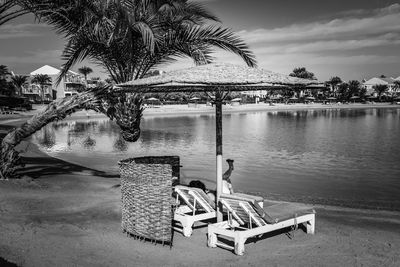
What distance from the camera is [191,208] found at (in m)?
6.53

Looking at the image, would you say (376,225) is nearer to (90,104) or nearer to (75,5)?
(90,104)

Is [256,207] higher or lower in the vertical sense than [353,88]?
lower

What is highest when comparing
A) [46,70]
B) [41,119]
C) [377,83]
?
[46,70]

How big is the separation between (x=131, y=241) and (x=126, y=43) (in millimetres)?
4567

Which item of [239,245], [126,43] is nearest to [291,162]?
[126,43]

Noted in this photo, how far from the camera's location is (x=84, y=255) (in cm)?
517

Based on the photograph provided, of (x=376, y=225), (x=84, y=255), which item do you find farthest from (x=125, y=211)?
(x=376, y=225)

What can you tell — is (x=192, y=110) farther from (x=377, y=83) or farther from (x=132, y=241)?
(x=377, y=83)

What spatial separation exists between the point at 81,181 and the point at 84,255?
519 centimetres

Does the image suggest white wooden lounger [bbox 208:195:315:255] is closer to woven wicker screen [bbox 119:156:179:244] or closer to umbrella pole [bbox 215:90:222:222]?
umbrella pole [bbox 215:90:222:222]

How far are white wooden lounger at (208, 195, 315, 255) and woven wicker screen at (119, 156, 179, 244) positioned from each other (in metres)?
0.70

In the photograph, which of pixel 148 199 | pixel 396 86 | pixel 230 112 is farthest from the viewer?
pixel 396 86

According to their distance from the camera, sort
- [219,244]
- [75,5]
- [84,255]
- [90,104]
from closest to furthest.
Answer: [84,255] < [219,244] < [75,5] < [90,104]

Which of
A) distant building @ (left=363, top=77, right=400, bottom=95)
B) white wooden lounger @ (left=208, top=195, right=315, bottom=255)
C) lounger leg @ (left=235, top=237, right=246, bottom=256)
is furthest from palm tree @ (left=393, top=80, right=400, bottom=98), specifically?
lounger leg @ (left=235, top=237, right=246, bottom=256)
